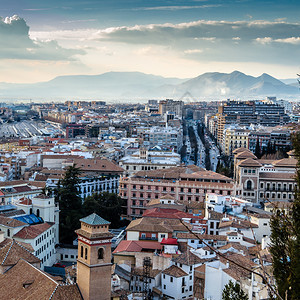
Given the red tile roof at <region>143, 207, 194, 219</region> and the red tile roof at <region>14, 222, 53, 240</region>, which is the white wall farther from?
the red tile roof at <region>14, 222, 53, 240</region>

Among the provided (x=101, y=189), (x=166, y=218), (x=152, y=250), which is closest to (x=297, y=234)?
(x=152, y=250)

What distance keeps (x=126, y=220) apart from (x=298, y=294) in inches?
1133

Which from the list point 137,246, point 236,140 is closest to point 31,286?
point 137,246

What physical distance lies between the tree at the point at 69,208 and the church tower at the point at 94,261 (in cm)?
1377

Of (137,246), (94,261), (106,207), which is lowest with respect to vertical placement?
(137,246)

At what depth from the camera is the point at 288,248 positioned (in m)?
8.25

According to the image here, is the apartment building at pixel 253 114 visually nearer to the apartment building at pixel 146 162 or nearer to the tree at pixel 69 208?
the apartment building at pixel 146 162

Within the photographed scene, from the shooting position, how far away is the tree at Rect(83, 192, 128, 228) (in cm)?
3325

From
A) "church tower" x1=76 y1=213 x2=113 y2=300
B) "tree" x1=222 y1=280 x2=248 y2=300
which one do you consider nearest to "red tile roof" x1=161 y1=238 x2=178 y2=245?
"church tower" x1=76 y1=213 x2=113 y2=300

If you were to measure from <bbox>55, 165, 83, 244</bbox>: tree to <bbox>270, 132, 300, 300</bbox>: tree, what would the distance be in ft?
75.1

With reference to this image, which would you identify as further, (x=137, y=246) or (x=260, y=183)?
(x=260, y=183)

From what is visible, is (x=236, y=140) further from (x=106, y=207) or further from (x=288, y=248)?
(x=288, y=248)

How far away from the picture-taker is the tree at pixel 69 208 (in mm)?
30453

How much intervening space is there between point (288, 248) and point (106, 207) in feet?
85.6
